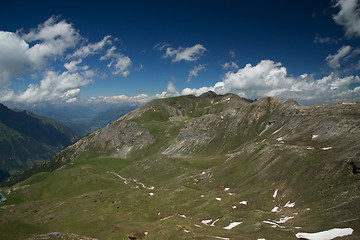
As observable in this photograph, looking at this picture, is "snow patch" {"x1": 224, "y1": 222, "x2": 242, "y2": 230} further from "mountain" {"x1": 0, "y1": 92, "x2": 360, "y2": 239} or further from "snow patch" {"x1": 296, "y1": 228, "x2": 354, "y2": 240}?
"snow patch" {"x1": 296, "y1": 228, "x2": 354, "y2": 240}

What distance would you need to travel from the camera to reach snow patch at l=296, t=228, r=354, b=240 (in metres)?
→ 49.6

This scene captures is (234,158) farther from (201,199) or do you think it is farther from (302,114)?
(302,114)

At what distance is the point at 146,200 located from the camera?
128875 mm

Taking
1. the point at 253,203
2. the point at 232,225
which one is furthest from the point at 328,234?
the point at 253,203

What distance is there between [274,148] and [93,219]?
117 m

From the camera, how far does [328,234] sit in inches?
2037

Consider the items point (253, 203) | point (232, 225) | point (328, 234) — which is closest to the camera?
point (328, 234)

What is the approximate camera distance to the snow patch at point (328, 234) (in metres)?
49.6

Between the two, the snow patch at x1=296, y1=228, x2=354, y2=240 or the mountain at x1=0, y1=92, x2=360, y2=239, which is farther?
the mountain at x1=0, y1=92, x2=360, y2=239

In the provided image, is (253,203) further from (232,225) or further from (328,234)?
(328,234)

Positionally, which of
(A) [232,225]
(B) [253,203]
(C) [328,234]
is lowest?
(B) [253,203]

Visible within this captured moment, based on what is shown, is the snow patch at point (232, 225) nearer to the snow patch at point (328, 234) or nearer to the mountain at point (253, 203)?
the mountain at point (253, 203)

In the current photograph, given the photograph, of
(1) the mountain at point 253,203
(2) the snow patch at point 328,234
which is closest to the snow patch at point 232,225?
(1) the mountain at point 253,203

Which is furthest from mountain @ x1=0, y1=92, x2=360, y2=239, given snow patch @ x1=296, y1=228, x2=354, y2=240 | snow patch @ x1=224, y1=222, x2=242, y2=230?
snow patch @ x1=224, y1=222, x2=242, y2=230
